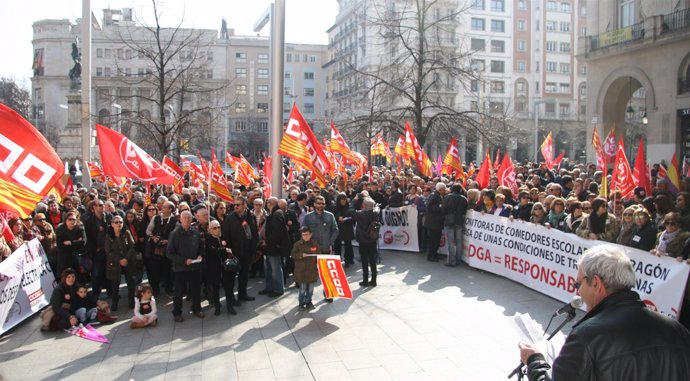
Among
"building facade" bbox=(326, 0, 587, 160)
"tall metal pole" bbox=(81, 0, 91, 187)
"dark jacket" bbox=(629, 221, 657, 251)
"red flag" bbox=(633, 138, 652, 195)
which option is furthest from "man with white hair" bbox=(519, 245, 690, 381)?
"building facade" bbox=(326, 0, 587, 160)

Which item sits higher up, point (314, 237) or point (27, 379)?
point (314, 237)

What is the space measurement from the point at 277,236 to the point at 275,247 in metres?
0.19

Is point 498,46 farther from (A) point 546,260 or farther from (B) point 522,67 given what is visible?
(A) point 546,260

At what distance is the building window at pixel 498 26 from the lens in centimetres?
7338

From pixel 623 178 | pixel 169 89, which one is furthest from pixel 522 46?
pixel 623 178

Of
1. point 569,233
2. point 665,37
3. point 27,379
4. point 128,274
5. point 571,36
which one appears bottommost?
point 27,379

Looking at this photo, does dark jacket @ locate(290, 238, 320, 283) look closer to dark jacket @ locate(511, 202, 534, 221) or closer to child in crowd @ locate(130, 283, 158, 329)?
child in crowd @ locate(130, 283, 158, 329)

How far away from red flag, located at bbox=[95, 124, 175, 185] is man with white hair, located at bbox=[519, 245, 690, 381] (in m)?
10.1

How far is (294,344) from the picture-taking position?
770cm

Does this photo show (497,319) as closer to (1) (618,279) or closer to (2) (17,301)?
(1) (618,279)

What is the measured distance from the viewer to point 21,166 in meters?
6.71

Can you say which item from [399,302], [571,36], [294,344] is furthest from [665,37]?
[571,36]

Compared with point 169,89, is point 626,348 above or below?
below

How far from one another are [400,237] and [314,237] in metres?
5.02
